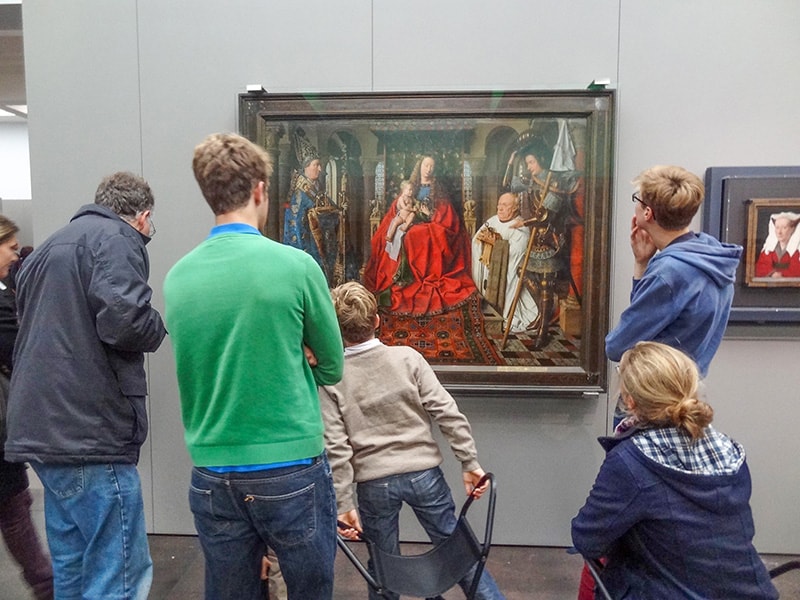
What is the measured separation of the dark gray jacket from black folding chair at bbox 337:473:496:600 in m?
0.94

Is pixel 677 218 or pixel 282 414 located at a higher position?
pixel 677 218

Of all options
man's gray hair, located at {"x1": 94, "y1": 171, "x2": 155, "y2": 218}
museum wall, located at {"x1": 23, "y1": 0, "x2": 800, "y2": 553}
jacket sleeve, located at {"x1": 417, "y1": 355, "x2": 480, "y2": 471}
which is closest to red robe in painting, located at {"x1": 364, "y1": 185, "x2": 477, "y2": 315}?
museum wall, located at {"x1": 23, "y1": 0, "x2": 800, "y2": 553}

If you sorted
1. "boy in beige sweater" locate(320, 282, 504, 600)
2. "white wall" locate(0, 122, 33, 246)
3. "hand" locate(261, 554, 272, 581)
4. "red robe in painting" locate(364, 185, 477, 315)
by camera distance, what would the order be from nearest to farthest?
"hand" locate(261, 554, 272, 581) → "boy in beige sweater" locate(320, 282, 504, 600) → "red robe in painting" locate(364, 185, 477, 315) → "white wall" locate(0, 122, 33, 246)

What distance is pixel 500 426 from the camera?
10.2ft

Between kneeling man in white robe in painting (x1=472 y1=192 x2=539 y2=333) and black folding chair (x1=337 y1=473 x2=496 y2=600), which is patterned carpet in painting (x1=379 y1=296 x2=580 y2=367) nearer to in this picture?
kneeling man in white robe in painting (x1=472 y1=192 x2=539 y2=333)

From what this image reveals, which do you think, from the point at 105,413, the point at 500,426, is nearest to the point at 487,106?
the point at 500,426

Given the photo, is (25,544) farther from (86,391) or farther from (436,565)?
(436,565)

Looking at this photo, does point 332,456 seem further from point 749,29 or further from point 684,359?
point 749,29

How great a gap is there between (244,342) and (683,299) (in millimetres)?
1433

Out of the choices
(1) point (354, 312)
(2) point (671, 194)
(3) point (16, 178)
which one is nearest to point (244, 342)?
(1) point (354, 312)

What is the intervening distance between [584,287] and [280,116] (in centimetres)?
178

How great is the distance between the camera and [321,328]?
151 cm

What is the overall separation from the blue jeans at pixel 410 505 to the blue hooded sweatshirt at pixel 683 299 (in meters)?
0.83

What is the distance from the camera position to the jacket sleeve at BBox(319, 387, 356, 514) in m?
1.97
